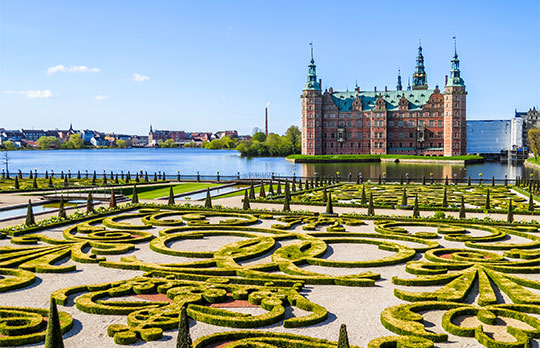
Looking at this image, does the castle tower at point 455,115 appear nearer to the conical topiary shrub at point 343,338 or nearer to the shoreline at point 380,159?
the shoreline at point 380,159

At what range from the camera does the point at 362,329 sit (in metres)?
12.7

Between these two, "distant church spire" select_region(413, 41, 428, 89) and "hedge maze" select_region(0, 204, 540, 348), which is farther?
"distant church spire" select_region(413, 41, 428, 89)

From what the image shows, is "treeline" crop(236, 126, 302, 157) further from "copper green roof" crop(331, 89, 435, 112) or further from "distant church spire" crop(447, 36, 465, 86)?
"distant church spire" crop(447, 36, 465, 86)

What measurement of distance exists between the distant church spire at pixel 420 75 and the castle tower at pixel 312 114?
130 feet

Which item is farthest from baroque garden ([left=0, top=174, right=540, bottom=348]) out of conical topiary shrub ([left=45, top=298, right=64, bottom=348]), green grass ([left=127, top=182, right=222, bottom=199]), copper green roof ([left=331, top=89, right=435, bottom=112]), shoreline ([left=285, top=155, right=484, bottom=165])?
copper green roof ([left=331, top=89, right=435, bottom=112])

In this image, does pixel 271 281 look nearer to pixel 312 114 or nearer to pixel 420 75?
pixel 312 114

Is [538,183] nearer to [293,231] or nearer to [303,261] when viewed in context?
[293,231]

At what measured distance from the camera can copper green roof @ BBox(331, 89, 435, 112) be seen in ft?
448

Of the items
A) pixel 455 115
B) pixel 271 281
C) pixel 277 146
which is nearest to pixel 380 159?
pixel 455 115

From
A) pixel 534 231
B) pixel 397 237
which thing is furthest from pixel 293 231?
pixel 534 231

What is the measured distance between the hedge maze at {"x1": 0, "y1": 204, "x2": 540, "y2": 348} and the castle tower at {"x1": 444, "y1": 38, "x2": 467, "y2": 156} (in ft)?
350

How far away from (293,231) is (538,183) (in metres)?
28.6

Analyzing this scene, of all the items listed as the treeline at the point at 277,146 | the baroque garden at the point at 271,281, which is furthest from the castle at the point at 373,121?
the baroque garden at the point at 271,281

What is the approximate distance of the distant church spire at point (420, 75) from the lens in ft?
528
